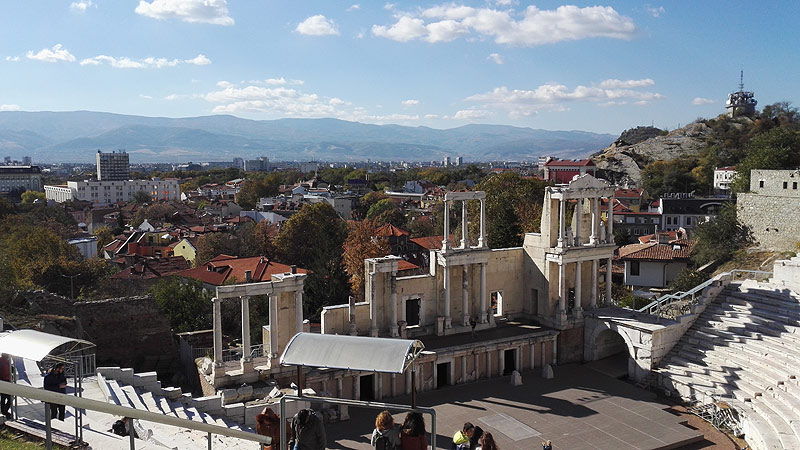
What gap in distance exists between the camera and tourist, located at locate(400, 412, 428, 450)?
30.9 ft

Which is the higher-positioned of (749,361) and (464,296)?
(464,296)

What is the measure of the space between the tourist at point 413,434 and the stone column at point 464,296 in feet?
55.8

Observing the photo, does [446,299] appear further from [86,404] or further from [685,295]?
[86,404]

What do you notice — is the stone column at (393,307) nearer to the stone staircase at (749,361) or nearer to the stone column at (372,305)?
the stone column at (372,305)

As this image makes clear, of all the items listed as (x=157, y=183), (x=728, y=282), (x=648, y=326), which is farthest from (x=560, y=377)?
(x=157, y=183)

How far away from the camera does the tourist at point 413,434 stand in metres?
9.43

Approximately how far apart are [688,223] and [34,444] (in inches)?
2545

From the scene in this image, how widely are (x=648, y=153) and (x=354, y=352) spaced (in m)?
92.8

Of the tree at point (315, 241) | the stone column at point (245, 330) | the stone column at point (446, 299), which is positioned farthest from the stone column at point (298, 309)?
the tree at point (315, 241)

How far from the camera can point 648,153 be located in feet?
314

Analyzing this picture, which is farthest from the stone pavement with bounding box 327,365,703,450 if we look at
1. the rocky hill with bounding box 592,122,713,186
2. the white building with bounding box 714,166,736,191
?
Result: the rocky hill with bounding box 592,122,713,186

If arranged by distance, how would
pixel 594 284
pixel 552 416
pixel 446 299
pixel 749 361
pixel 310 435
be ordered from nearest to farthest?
pixel 310 435, pixel 552 416, pixel 749 361, pixel 446 299, pixel 594 284

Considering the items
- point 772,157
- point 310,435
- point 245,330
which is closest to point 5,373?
point 310,435

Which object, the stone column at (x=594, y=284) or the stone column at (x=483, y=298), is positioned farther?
the stone column at (x=594, y=284)
